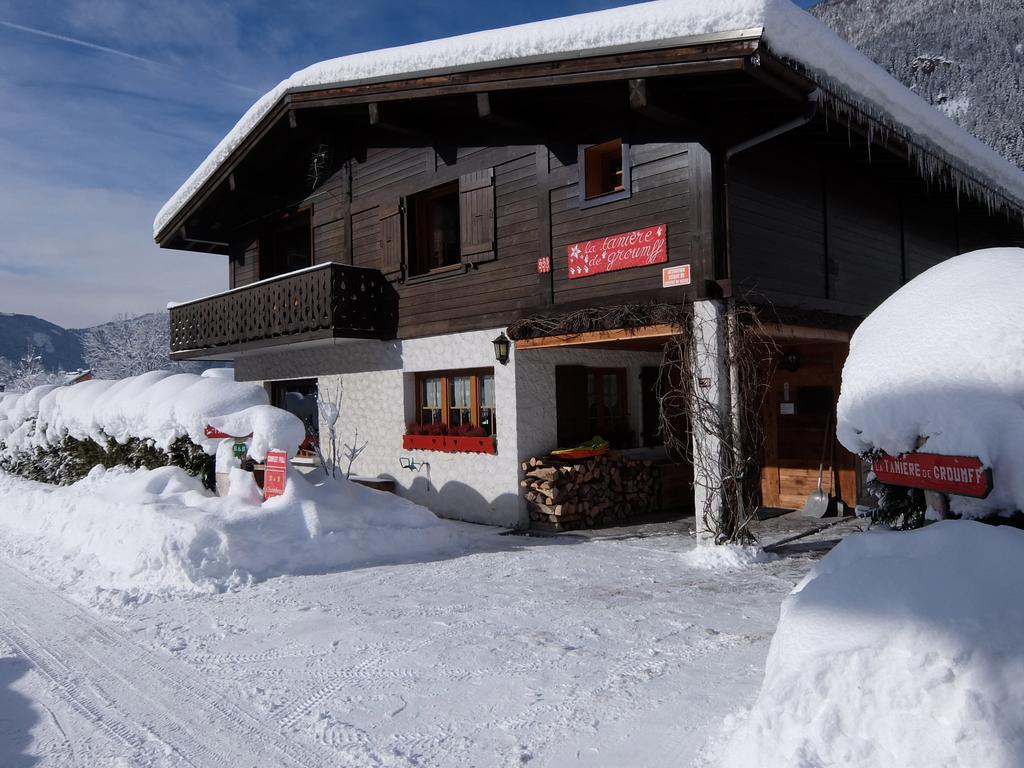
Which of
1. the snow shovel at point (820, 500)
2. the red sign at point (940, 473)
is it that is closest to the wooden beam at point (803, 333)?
the snow shovel at point (820, 500)

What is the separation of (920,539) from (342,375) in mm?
10571

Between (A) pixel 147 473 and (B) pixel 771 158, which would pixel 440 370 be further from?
(B) pixel 771 158

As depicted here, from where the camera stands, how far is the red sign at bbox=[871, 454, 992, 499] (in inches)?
106

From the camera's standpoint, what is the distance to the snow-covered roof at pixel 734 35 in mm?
6805

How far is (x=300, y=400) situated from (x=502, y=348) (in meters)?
8.07

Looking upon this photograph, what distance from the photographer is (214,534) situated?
6.86 metres

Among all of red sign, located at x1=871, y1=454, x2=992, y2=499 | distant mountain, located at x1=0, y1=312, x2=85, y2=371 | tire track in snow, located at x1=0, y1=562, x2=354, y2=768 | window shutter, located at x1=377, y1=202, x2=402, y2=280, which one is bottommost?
tire track in snow, located at x1=0, y1=562, x2=354, y2=768

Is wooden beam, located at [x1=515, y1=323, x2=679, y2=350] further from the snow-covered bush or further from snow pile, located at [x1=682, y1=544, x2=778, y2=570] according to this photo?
the snow-covered bush

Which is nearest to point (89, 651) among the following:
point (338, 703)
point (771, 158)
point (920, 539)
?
point (338, 703)

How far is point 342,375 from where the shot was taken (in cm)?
1234

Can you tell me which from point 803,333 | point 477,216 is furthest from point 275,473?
point 803,333

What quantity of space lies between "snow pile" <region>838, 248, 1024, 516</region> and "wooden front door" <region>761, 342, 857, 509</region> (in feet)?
22.2

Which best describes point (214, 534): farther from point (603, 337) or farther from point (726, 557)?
point (726, 557)

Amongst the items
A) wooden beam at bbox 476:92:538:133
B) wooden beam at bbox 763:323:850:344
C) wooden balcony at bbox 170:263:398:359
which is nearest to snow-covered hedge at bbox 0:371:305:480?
wooden balcony at bbox 170:263:398:359
